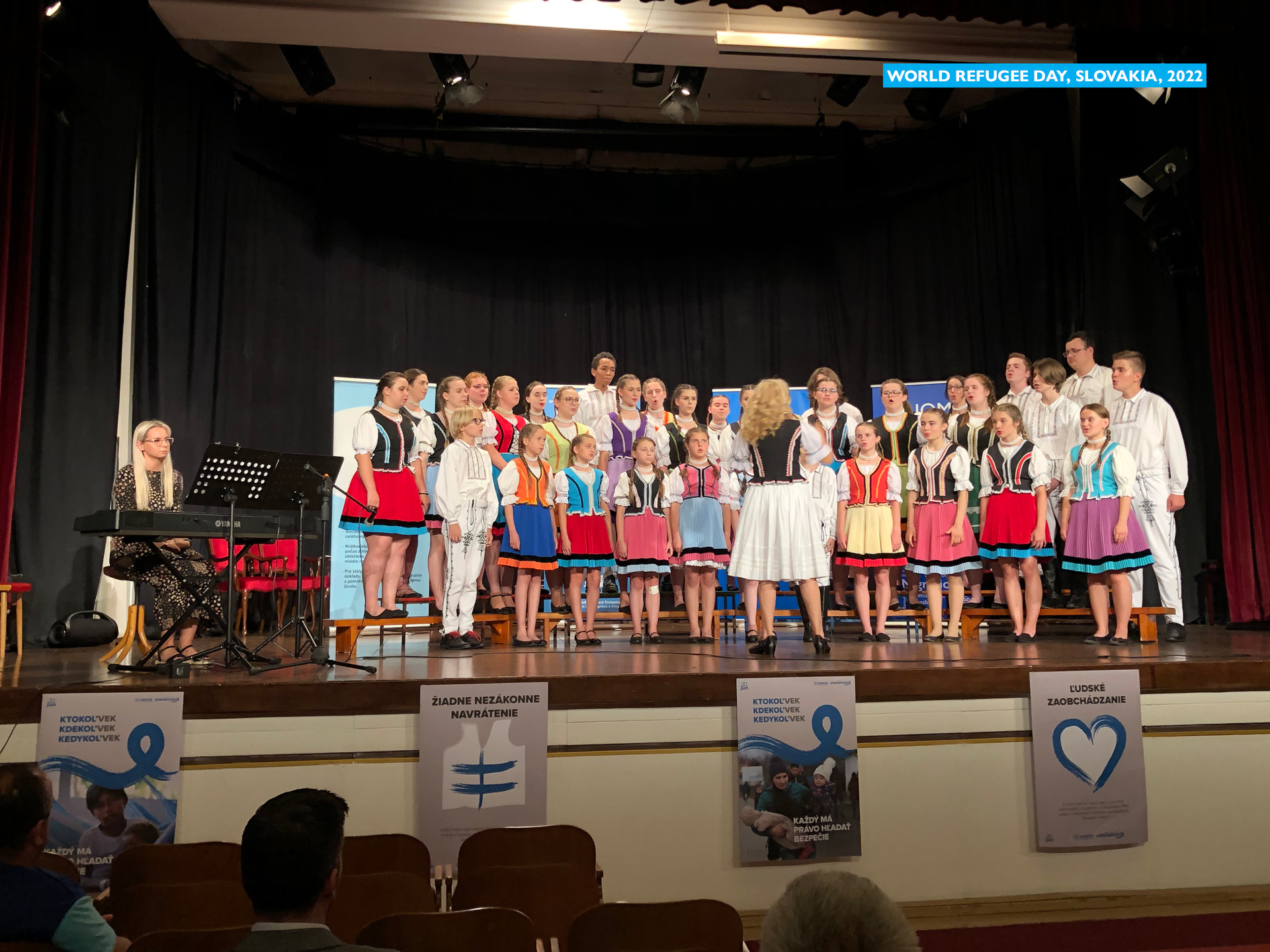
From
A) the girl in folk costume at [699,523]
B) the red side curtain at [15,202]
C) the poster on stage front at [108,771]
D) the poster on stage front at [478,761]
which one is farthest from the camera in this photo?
the red side curtain at [15,202]

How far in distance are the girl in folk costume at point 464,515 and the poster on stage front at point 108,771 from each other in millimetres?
2129

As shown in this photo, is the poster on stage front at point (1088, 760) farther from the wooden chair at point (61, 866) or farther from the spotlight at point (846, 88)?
the spotlight at point (846, 88)

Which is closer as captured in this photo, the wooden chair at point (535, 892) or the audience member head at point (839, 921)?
the audience member head at point (839, 921)

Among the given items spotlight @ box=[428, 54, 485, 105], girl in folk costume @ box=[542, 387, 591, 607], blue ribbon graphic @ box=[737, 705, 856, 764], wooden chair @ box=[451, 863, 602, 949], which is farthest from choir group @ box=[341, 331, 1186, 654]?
spotlight @ box=[428, 54, 485, 105]

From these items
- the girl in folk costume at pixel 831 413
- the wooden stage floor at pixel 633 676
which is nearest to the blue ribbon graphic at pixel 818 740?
the wooden stage floor at pixel 633 676

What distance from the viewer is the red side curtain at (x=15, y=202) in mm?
6375

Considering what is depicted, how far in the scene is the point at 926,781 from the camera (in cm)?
418

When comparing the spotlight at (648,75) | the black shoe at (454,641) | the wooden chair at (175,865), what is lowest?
the wooden chair at (175,865)

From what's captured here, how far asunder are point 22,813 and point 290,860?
0.78 metres

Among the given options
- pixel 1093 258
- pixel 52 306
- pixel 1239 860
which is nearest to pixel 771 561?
pixel 1239 860

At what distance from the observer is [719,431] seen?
24.5 ft

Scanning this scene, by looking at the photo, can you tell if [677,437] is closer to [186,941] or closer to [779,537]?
[779,537]
